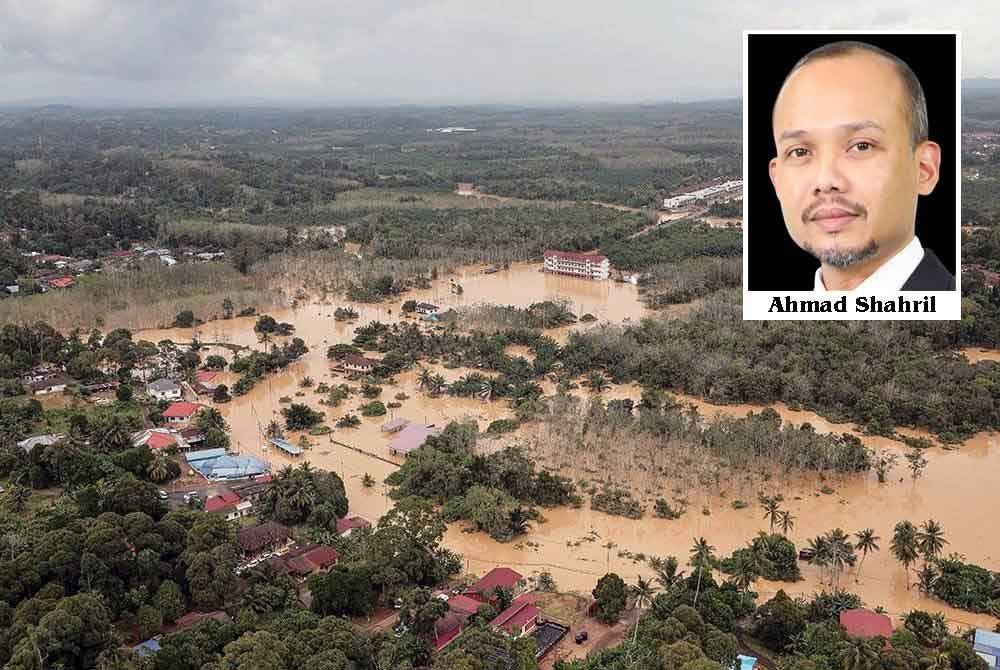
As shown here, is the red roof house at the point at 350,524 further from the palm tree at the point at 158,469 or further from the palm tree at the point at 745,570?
the palm tree at the point at 745,570

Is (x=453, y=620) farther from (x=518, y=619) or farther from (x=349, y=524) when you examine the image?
(x=349, y=524)

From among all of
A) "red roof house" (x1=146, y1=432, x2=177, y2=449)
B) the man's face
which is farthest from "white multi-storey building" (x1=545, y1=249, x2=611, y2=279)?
the man's face

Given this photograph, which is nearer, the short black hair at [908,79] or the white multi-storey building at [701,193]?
the short black hair at [908,79]

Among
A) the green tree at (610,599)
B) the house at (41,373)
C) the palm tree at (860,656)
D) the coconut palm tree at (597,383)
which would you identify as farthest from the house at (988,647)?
the house at (41,373)

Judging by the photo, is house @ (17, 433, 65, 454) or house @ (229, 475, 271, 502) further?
house @ (17, 433, 65, 454)

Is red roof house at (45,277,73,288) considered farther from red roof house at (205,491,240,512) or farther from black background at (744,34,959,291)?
black background at (744,34,959,291)

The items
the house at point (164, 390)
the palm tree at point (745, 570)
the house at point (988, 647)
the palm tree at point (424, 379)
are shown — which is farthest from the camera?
the palm tree at point (424, 379)
